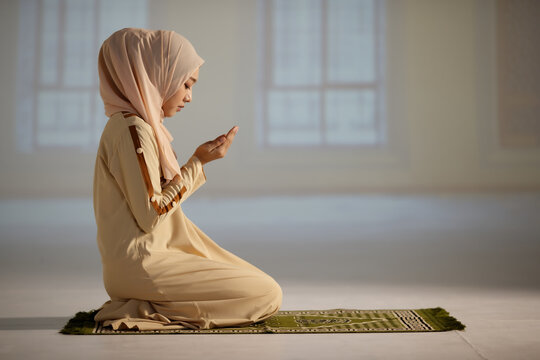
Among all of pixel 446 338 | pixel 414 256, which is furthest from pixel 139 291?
pixel 414 256

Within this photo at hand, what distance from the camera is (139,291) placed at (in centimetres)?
242

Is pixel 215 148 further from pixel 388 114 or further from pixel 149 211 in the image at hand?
pixel 388 114

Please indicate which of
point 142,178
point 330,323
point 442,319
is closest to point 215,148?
point 142,178

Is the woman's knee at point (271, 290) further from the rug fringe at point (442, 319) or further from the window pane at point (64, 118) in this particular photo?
the window pane at point (64, 118)

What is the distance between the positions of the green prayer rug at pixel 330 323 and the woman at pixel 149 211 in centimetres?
4

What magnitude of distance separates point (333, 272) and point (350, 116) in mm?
6893

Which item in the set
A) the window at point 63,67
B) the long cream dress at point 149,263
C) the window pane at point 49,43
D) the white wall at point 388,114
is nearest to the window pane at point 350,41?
the white wall at point 388,114

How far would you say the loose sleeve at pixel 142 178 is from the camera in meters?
2.34

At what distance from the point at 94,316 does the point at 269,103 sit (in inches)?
322

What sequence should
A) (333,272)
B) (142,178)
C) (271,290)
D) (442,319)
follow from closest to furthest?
(142,178), (271,290), (442,319), (333,272)

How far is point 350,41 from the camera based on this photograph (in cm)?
1064

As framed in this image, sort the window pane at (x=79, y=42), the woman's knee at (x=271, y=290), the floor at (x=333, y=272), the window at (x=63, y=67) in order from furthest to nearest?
the window pane at (x=79, y=42), the window at (x=63, y=67), the woman's knee at (x=271, y=290), the floor at (x=333, y=272)

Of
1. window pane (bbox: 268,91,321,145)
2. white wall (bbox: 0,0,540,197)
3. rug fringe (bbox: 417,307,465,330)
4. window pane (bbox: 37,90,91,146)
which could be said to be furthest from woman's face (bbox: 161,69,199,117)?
window pane (bbox: 37,90,91,146)

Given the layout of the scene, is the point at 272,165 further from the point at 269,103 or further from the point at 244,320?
the point at 244,320
